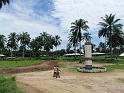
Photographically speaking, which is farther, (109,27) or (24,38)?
(24,38)

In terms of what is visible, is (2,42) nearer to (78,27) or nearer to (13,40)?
(13,40)

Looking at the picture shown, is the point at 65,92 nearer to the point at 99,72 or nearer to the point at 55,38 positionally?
the point at 99,72

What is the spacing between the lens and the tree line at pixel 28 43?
5674 inches

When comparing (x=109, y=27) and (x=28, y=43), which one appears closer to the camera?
(x=109, y=27)

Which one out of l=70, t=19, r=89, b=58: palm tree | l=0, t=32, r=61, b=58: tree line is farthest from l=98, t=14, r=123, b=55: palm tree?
l=0, t=32, r=61, b=58: tree line

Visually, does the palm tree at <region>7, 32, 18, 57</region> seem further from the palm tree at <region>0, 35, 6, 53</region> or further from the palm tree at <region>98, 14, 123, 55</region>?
the palm tree at <region>98, 14, 123, 55</region>

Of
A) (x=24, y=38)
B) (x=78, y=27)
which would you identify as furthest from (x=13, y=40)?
(x=78, y=27)

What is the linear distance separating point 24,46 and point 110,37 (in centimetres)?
6731

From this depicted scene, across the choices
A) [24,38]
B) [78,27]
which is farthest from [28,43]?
[78,27]

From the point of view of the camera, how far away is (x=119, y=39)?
91562 mm

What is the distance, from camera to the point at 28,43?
492 feet

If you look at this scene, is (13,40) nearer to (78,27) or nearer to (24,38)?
(24,38)

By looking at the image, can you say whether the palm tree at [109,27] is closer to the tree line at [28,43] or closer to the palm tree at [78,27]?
the palm tree at [78,27]

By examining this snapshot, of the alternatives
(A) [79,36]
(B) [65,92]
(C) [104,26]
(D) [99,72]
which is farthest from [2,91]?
(A) [79,36]
